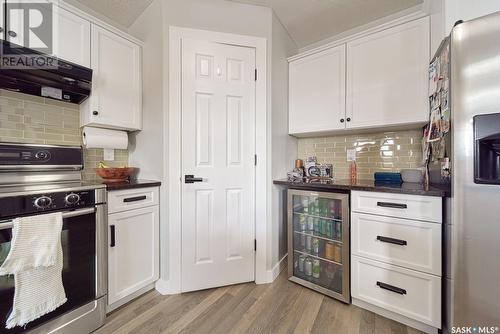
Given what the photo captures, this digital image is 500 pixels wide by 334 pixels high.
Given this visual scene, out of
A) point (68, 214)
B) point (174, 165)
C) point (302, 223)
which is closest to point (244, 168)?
point (174, 165)

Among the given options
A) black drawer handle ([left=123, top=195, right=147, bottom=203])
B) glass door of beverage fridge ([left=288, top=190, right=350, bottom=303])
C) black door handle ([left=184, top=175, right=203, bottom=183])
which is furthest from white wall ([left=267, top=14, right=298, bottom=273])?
black drawer handle ([left=123, top=195, right=147, bottom=203])

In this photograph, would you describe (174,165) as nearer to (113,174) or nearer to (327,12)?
(113,174)

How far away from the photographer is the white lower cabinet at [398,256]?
128cm

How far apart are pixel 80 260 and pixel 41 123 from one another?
3.93 feet

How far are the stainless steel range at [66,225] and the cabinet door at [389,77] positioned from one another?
2255mm

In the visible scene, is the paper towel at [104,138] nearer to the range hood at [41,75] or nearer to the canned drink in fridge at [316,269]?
the range hood at [41,75]

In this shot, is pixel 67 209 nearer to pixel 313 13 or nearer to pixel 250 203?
pixel 250 203

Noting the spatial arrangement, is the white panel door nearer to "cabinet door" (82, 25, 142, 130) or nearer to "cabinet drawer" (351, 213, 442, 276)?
"cabinet door" (82, 25, 142, 130)

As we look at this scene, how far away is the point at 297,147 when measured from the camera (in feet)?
8.50

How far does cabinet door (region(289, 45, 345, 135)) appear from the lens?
2.00 meters

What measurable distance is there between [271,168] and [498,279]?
151 cm

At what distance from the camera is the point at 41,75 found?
55.2 inches

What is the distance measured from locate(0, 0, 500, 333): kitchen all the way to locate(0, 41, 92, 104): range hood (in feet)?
0.03

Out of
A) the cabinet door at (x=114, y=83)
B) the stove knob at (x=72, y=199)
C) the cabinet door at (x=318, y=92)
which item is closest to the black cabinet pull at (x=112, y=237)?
the stove knob at (x=72, y=199)
